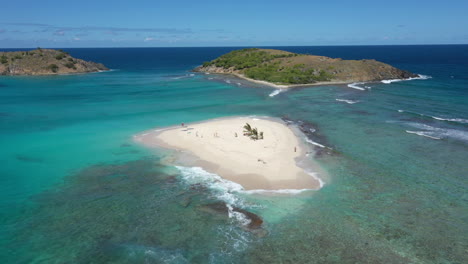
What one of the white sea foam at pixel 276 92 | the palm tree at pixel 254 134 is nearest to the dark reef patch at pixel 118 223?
the palm tree at pixel 254 134

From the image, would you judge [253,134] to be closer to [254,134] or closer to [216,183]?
[254,134]

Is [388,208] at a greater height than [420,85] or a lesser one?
lesser

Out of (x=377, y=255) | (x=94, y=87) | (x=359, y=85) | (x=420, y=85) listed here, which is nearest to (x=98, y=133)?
(x=377, y=255)

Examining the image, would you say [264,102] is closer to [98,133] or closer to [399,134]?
[399,134]

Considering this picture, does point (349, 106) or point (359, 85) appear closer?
point (349, 106)

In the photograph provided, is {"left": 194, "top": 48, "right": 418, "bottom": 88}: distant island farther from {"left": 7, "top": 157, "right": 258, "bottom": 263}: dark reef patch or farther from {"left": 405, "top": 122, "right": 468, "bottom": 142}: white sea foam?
{"left": 7, "top": 157, "right": 258, "bottom": 263}: dark reef patch

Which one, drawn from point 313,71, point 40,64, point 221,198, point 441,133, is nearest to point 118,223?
point 221,198

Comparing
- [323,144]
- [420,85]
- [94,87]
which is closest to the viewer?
[323,144]

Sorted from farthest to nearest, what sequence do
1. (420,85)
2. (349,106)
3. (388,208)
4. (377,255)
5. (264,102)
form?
1. (420,85)
2. (264,102)
3. (349,106)
4. (388,208)
5. (377,255)
